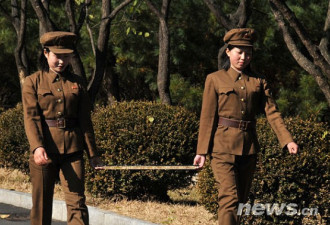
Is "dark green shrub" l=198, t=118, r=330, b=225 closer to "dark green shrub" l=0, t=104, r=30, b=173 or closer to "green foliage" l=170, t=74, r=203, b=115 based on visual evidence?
"dark green shrub" l=0, t=104, r=30, b=173

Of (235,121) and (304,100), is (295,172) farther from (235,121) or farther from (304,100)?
(304,100)

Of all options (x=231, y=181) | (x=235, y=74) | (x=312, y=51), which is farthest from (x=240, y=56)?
(x=312, y=51)

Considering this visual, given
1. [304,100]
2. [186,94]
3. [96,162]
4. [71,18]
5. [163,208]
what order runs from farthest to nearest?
[186,94] → [304,100] → [71,18] → [163,208] → [96,162]

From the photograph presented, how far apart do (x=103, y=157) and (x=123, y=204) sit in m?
0.67

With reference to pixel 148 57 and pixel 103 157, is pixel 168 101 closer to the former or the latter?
pixel 103 157

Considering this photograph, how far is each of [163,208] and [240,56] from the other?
3.57m

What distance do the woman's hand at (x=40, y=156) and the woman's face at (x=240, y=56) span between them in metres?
1.72

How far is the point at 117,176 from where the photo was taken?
9719 mm

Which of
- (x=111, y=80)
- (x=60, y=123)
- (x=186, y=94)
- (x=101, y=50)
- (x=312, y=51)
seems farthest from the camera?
(x=111, y=80)

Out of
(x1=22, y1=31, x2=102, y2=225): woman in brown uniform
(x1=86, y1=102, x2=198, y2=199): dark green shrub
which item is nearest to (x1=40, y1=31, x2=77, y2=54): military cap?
(x1=22, y1=31, x2=102, y2=225): woman in brown uniform

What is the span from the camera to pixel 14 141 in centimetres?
1216

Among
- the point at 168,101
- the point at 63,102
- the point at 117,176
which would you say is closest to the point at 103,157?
the point at 117,176

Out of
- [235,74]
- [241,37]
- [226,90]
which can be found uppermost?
[241,37]

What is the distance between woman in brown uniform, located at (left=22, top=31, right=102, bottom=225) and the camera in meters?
6.16
